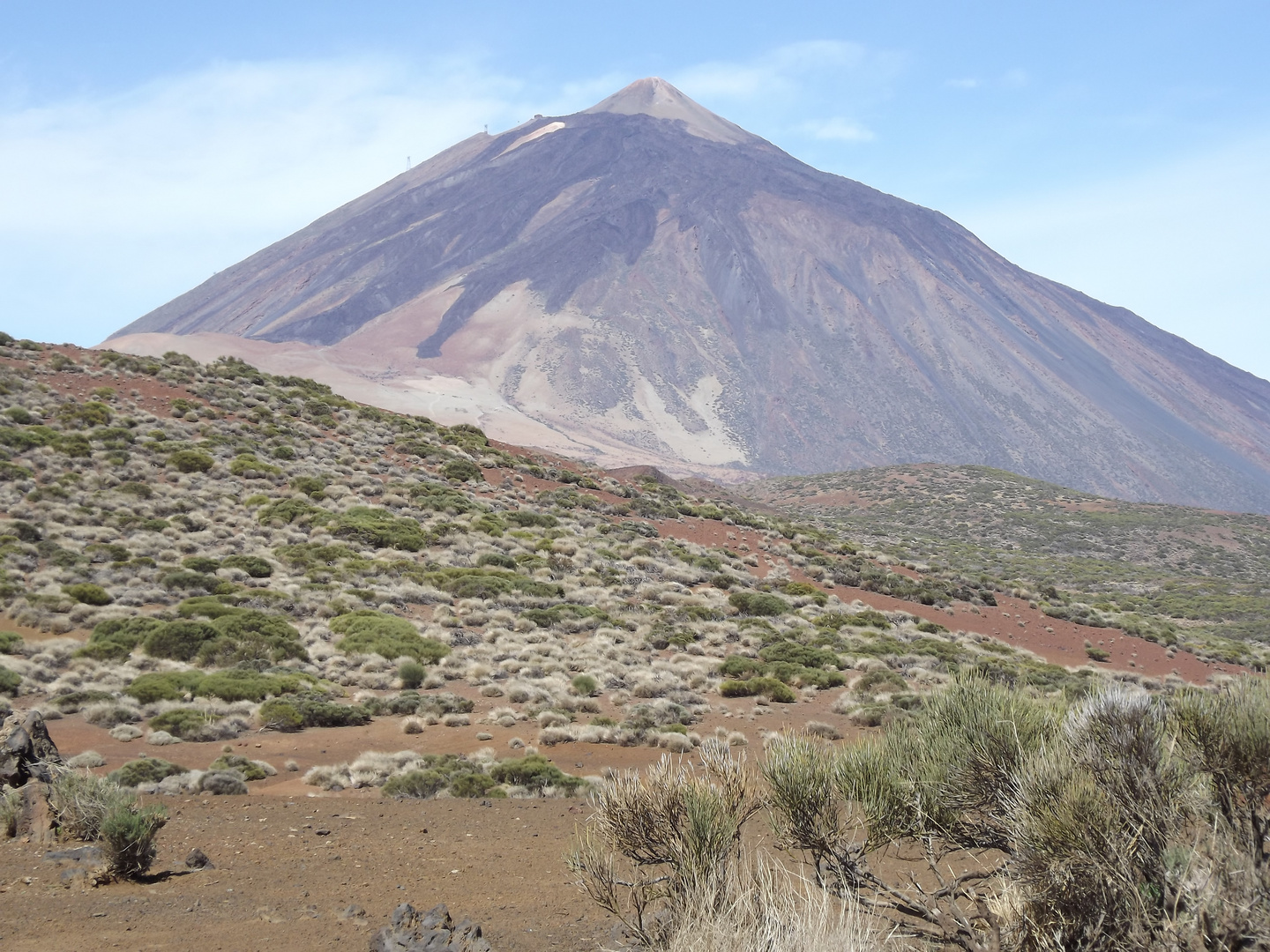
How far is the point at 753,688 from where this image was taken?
51.3 feet

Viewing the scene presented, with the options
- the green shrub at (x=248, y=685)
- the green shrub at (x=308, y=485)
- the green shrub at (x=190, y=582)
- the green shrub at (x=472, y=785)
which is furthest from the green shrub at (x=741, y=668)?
the green shrub at (x=308, y=485)

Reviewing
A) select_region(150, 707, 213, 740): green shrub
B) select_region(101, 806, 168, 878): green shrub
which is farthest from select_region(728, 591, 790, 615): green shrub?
select_region(101, 806, 168, 878): green shrub

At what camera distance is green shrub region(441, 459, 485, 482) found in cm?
3316

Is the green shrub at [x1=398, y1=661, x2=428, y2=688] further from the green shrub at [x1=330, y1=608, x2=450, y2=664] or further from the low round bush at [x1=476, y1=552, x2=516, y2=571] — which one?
the low round bush at [x1=476, y1=552, x2=516, y2=571]

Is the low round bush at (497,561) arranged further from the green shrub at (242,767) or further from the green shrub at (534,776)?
the green shrub at (242,767)

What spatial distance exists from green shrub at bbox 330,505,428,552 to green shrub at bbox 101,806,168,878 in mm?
16421

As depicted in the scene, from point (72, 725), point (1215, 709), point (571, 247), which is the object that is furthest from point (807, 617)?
point (571, 247)

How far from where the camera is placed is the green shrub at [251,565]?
19.6m

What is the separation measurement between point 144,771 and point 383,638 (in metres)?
6.66

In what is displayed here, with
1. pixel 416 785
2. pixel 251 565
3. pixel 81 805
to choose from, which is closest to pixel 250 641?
pixel 251 565

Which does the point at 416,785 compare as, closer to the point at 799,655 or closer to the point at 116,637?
the point at 116,637

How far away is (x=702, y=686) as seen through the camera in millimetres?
15891

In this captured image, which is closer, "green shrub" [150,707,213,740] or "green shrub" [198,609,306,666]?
"green shrub" [150,707,213,740]

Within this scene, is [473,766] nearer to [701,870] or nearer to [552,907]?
[552,907]
